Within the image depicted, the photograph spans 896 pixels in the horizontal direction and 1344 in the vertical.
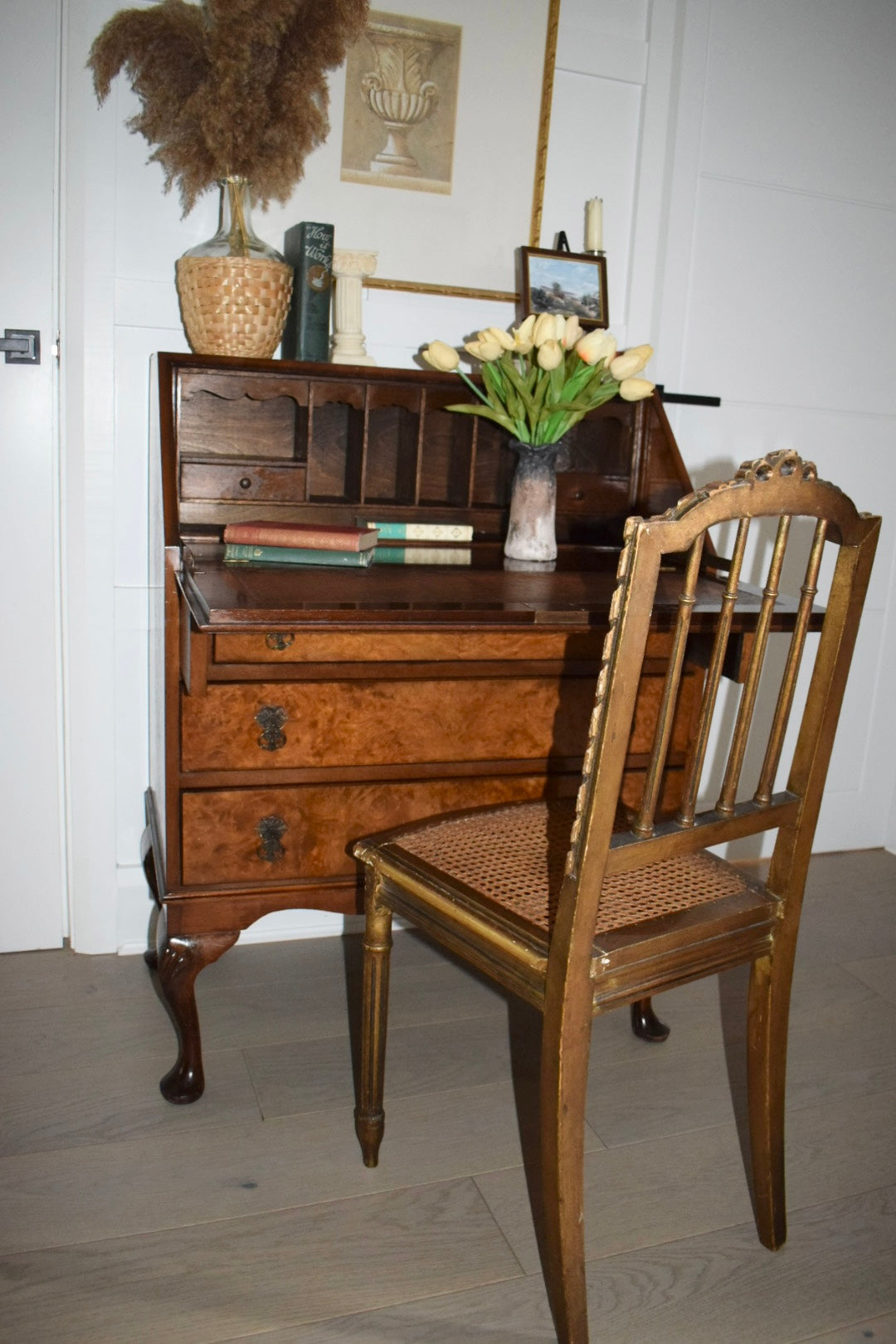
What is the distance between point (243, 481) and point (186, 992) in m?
0.90

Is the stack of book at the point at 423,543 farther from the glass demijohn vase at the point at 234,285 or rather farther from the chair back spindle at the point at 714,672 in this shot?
the chair back spindle at the point at 714,672

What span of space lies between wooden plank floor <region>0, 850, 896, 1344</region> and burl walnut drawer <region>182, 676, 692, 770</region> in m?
0.62

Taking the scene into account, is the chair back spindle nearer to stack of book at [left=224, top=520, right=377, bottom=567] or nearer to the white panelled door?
stack of book at [left=224, top=520, right=377, bottom=567]

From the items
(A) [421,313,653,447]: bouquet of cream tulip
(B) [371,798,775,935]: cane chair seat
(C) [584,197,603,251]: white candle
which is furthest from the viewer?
(C) [584,197,603,251]: white candle

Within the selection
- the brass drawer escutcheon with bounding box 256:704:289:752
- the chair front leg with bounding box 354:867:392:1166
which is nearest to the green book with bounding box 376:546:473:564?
the brass drawer escutcheon with bounding box 256:704:289:752

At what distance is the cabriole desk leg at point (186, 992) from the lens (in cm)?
176

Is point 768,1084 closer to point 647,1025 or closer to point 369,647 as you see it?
point 647,1025

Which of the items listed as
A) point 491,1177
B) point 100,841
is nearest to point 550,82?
point 100,841

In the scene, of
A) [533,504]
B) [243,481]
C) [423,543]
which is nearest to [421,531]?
[423,543]

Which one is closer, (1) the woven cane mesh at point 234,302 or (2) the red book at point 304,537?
(2) the red book at point 304,537

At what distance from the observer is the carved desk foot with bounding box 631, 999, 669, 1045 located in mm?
2121

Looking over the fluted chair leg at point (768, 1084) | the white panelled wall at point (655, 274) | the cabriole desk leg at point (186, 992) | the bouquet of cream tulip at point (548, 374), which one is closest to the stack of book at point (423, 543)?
the bouquet of cream tulip at point (548, 374)

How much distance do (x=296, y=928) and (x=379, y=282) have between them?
1.40 m

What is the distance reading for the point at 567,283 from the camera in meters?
2.24
